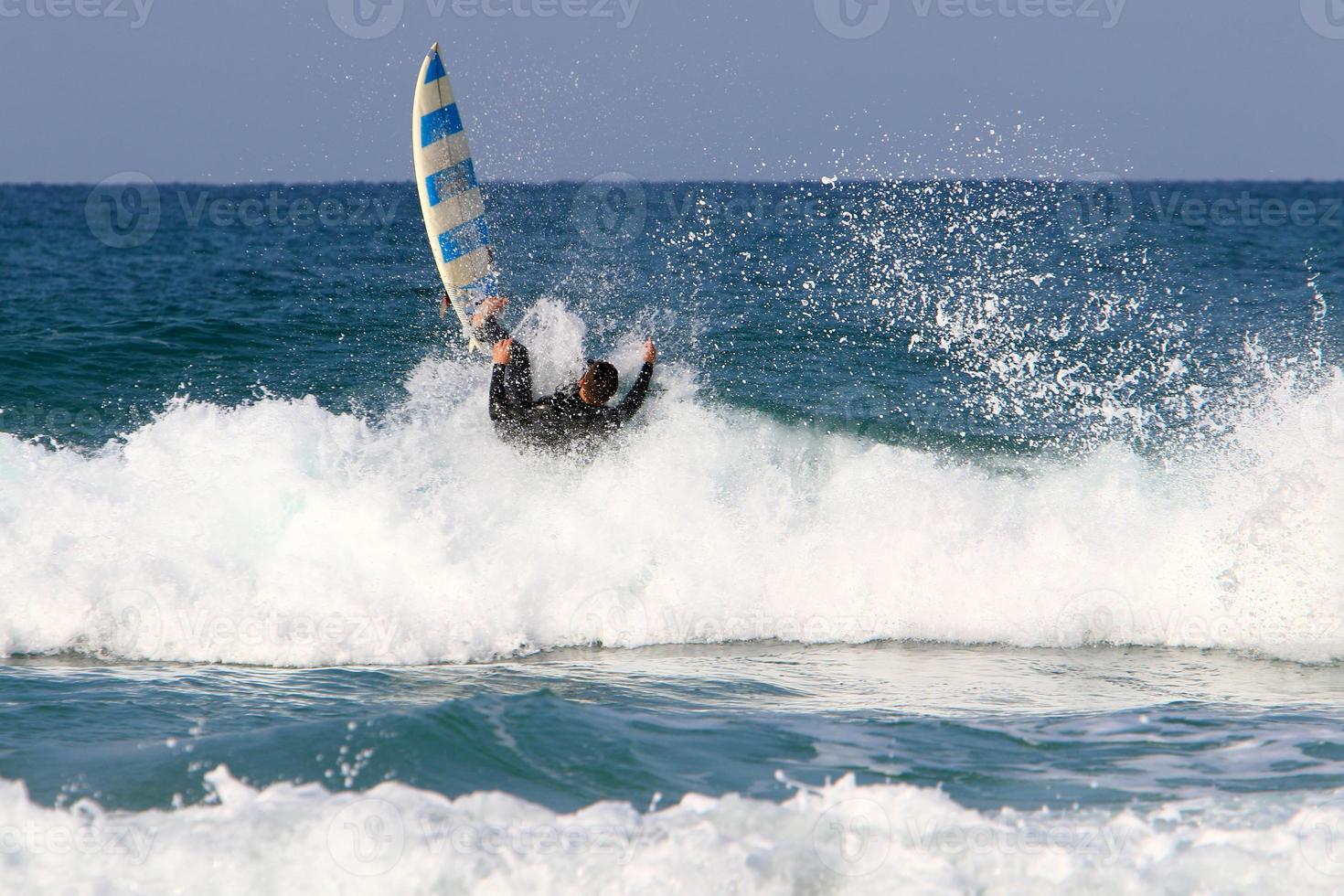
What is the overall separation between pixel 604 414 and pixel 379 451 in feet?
6.77

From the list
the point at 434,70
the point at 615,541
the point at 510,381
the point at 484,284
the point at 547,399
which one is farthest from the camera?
the point at 484,284

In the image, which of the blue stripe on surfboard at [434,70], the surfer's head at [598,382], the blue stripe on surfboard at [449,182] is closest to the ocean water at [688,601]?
the surfer's head at [598,382]

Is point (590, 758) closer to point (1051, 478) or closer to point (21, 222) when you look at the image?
point (1051, 478)

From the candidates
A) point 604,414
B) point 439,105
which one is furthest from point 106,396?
point 604,414

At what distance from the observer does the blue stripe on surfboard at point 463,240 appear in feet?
32.0

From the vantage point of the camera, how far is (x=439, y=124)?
970 centimetres

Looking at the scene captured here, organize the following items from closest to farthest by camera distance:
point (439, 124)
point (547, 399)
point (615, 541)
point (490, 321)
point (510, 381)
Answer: point (510, 381) → point (547, 399) → point (490, 321) → point (615, 541) → point (439, 124)

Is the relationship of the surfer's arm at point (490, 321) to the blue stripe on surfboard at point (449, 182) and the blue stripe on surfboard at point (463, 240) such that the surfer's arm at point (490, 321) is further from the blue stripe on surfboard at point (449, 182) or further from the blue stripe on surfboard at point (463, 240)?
the blue stripe on surfboard at point (449, 182)

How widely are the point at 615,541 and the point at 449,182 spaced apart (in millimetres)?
3228

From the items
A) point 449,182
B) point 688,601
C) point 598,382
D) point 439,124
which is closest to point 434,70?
point 439,124

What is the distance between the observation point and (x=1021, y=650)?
8430 mm

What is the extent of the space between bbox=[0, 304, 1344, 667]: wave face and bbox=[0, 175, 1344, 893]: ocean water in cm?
3

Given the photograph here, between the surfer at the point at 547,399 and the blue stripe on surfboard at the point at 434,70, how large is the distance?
6.21 ft

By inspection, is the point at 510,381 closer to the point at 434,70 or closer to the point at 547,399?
the point at 547,399
